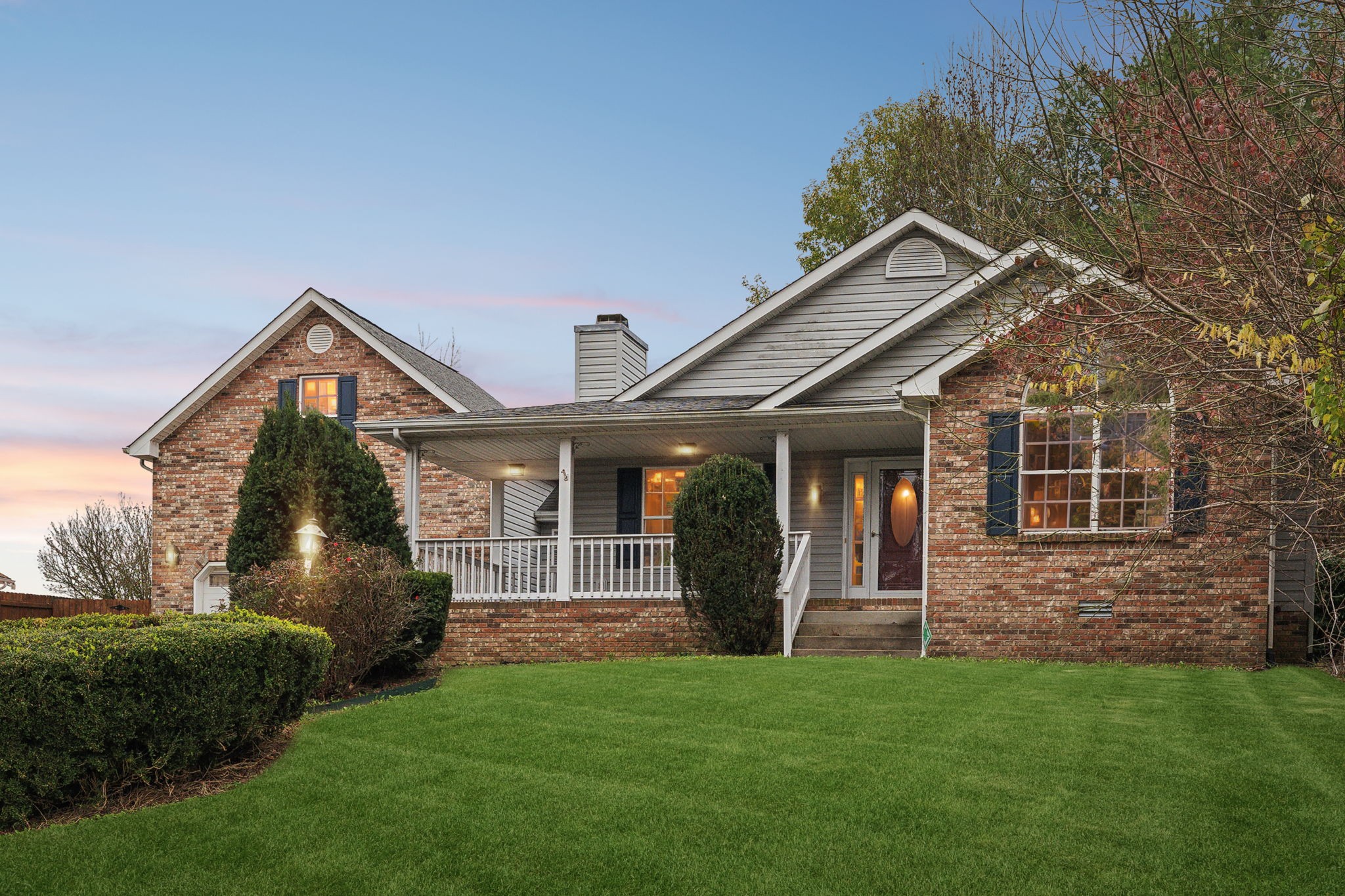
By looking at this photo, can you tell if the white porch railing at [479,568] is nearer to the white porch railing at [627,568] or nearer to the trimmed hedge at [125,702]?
the white porch railing at [627,568]

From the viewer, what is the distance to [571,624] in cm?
1555

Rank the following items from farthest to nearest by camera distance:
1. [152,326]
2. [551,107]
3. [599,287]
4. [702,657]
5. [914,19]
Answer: [599,287]
[152,326]
[551,107]
[702,657]
[914,19]

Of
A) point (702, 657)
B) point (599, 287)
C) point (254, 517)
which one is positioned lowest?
point (702, 657)

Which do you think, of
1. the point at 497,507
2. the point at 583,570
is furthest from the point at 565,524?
the point at 497,507

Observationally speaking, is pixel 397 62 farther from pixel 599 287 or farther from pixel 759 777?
pixel 759 777

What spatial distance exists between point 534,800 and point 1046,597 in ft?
28.1

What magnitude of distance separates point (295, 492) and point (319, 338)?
9.42 m

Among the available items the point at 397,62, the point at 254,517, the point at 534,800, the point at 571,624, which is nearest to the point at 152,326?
the point at 397,62

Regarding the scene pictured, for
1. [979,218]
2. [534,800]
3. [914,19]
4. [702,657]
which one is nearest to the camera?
[534,800]

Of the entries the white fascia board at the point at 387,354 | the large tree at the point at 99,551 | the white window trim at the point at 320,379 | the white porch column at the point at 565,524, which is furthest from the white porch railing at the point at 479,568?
the large tree at the point at 99,551

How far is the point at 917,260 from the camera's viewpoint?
698 inches

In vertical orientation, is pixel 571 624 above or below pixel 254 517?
below

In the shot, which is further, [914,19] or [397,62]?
[397,62]

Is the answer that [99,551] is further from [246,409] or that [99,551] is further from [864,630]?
[864,630]
